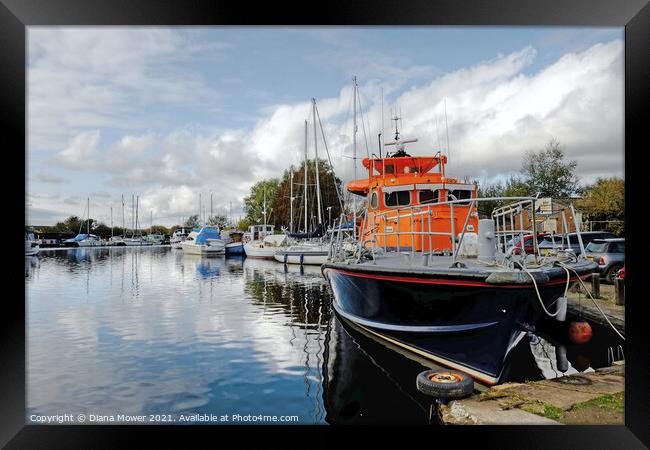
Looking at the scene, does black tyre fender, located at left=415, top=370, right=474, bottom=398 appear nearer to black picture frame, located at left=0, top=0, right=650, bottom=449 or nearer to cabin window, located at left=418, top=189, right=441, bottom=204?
black picture frame, located at left=0, top=0, right=650, bottom=449

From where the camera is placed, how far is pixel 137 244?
1193 inches

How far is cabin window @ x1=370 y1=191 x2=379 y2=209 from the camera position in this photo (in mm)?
7156

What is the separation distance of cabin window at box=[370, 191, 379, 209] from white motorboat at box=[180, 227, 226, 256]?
953 inches

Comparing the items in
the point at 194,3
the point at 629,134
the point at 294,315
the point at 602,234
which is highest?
the point at 194,3

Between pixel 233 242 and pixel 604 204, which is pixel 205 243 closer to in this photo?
pixel 233 242

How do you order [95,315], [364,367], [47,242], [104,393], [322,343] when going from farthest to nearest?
[47,242]
[95,315]
[322,343]
[364,367]
[104,393]

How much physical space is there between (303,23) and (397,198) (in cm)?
384

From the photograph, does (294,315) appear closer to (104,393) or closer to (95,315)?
(95,315)

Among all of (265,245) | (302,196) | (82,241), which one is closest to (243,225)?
(265,245)

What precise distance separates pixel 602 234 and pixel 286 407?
24.8ft

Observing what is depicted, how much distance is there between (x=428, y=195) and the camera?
6922 millimetres

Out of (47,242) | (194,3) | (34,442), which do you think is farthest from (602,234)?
(47,242)

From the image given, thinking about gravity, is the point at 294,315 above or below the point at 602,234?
below

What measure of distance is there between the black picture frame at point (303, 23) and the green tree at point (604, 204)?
4.22 metres
